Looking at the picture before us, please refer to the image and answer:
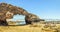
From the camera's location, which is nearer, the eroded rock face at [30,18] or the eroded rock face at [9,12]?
the eroded rock face at [9,12]

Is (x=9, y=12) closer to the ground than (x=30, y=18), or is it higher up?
higher up

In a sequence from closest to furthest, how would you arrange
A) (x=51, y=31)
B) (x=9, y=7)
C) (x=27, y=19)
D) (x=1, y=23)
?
(x=51, y=31), (x=1, y=23), (x=9, y=7), (x=27, y=19)

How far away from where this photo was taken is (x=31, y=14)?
27172 mm

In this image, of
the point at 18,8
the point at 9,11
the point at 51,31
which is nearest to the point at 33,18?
the point at 18,8

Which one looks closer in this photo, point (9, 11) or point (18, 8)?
point (9, 11)

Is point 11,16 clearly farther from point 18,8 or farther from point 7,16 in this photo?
point 18,8

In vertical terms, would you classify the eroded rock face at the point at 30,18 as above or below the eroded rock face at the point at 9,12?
below

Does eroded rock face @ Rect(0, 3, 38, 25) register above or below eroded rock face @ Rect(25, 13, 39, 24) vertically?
above

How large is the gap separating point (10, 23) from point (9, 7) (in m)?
2.32

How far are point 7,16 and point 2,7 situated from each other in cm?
145

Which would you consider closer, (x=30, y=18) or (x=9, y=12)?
(x=9, y=12)

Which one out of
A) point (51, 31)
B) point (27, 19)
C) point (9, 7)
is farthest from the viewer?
point (27, 19)

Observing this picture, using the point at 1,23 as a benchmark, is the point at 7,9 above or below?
Answer: above

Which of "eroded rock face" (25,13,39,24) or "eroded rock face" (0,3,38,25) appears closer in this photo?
"eroded rock face" (0,3,38,25)
